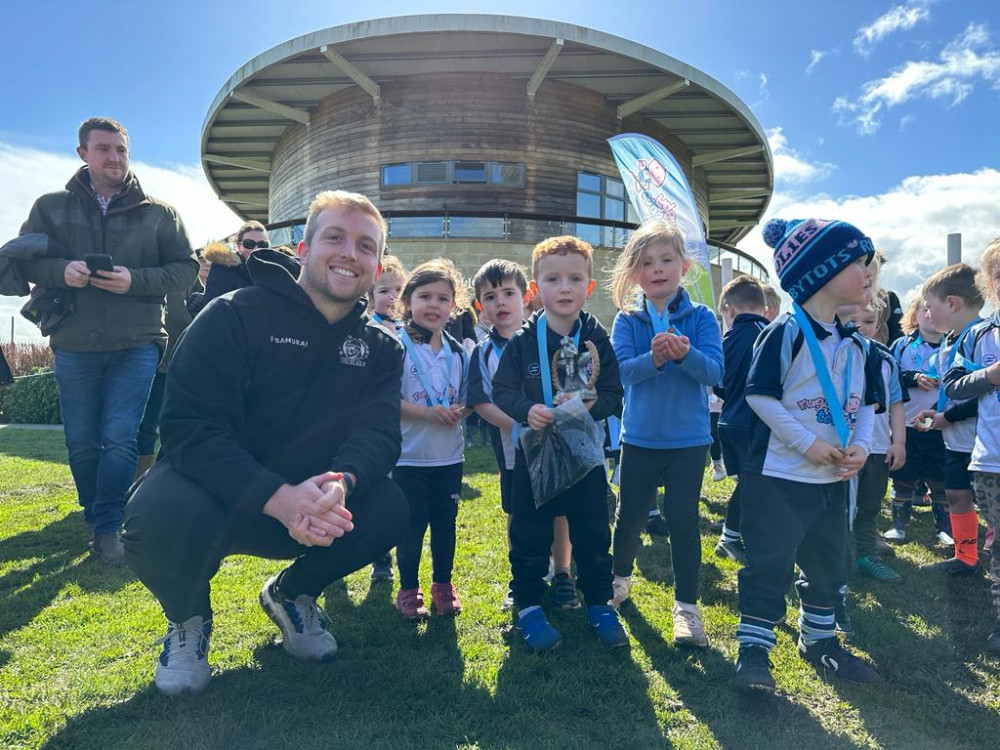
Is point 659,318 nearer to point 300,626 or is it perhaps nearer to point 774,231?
point 774,231

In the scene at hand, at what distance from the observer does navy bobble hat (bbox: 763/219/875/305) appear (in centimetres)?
257

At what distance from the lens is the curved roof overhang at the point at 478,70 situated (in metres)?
14.7

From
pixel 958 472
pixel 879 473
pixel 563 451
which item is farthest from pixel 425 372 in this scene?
pixel 958 472

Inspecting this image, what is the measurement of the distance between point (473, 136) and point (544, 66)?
2622 mm

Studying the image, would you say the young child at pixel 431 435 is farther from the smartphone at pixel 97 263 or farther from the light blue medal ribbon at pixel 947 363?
the light blue medal ribbon at pixel 947 363

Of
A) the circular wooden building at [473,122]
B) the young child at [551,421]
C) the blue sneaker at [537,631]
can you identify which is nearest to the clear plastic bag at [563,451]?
the young child at [551,421]

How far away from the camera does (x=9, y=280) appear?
3.77 meters

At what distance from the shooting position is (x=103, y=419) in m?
3.89

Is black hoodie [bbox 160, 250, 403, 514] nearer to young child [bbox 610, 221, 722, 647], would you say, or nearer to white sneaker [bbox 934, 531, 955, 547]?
Result: young child [bbox 610, 221, 722, 647]

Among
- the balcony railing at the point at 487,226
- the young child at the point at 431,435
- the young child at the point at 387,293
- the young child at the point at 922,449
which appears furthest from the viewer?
the balcony railing at the point at 487,226

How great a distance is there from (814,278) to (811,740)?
5.79ft

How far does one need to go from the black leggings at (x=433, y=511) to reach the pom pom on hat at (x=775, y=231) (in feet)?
6.39

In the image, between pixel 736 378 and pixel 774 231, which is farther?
pixel 736 378

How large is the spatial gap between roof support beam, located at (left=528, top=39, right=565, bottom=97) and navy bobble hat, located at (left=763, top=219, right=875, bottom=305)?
14.0 meters
